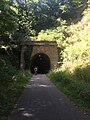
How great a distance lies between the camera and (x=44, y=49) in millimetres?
40000

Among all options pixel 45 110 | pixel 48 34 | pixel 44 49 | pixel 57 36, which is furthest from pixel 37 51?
pixel 45 110

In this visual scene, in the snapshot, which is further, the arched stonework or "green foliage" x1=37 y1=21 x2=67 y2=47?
the arched stonework

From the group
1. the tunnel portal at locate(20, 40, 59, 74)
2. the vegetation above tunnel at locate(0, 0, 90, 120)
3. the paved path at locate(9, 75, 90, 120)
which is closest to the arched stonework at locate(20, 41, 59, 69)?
the tunnel portal at locate(20, 40, 59, 74)

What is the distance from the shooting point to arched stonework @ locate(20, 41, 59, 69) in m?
39.4

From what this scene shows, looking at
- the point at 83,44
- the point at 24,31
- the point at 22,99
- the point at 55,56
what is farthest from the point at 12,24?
→ the point at 24,31

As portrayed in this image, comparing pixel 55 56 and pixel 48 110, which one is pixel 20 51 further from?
pixel 48 110

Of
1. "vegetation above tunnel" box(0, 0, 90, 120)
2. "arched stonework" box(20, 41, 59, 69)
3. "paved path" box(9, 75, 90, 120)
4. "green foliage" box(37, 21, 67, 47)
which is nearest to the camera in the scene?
"paved path" box(9, 75, 90, 120)

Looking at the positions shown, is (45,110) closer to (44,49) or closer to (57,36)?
(57,36)

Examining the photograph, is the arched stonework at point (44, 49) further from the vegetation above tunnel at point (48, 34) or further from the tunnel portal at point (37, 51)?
the vegetation above tunnel at point (48, 34)

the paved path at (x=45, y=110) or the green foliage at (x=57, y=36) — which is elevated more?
the green foliage at (x=57, y=36)

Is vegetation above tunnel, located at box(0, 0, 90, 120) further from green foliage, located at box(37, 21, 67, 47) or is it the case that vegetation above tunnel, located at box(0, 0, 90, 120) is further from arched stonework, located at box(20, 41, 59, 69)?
arched stonework, located at box(20, 41, 59, 69)

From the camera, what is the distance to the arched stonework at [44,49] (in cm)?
3941

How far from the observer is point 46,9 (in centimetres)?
5031

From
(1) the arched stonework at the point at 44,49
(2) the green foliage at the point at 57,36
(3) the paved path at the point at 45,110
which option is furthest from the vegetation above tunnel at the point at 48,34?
(1) the arched stonework at the point at 44,49
